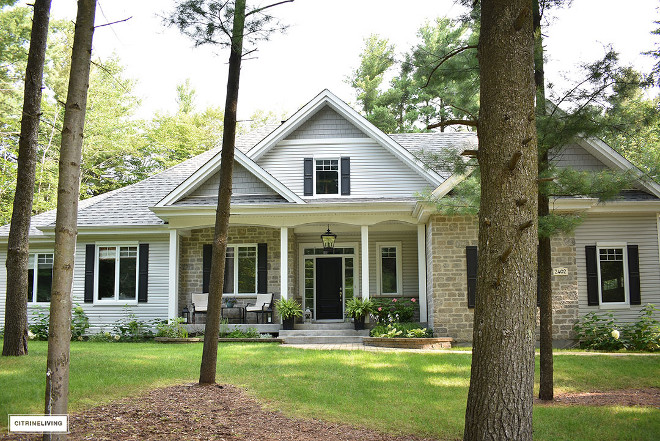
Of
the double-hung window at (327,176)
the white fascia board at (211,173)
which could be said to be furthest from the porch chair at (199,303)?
the double-hung window at (327,176)

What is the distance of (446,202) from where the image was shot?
9633 millimetres

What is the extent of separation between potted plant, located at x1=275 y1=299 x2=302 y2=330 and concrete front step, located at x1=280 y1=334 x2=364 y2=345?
0.81m

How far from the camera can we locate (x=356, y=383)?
7.96 m

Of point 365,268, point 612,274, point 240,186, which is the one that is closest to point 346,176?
point 365,268

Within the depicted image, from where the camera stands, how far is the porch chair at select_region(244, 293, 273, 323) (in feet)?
49.3

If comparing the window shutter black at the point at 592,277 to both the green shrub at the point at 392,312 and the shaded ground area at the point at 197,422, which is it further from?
the shaded ground area at the point at 197,422

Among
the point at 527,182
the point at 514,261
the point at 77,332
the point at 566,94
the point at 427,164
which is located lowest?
→ the point at 77,332

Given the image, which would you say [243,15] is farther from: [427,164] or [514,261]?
[514,261]

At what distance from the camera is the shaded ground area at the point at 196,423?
202 inches

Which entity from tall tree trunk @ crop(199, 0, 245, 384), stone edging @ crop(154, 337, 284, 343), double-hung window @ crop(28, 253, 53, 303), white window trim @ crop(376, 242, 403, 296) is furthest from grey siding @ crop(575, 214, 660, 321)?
double-hung window @ crop(28, 253, 53, 303)

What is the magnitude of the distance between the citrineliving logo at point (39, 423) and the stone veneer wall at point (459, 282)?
31.1 feet

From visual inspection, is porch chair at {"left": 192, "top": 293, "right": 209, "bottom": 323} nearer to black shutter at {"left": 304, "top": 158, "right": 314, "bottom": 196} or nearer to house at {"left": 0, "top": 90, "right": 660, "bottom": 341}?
house at {"left": 0, "top": 90, "right": 660, "bottom": 341}

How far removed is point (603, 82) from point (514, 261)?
3.85 m

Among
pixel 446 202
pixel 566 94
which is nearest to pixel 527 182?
pixel 566 94
